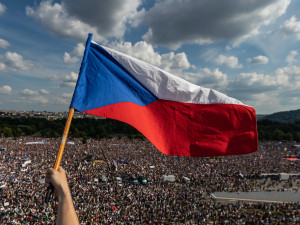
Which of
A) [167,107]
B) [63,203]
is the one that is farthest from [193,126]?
[63,203]

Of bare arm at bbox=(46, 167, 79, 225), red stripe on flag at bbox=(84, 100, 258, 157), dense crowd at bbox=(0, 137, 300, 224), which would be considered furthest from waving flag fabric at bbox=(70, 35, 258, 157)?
dense crowd at bbox=(0, 137, 300, 224)

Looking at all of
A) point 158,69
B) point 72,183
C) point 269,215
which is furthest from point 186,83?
point 72,183

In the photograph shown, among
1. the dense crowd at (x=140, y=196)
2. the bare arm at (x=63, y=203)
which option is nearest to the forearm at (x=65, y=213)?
the bare arm at (x=63, y=203)

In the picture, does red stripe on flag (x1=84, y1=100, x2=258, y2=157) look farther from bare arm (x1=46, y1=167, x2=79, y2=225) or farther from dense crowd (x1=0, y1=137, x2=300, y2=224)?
dense crowd (x1=0, y1=137, x2=300, y2=224)

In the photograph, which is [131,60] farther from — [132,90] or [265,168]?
[265,168]

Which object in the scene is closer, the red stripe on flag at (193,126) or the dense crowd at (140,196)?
the red stripe on flag at (193,126)

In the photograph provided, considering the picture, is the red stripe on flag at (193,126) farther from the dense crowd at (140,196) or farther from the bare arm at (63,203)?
the dense crowd at (140,196)
